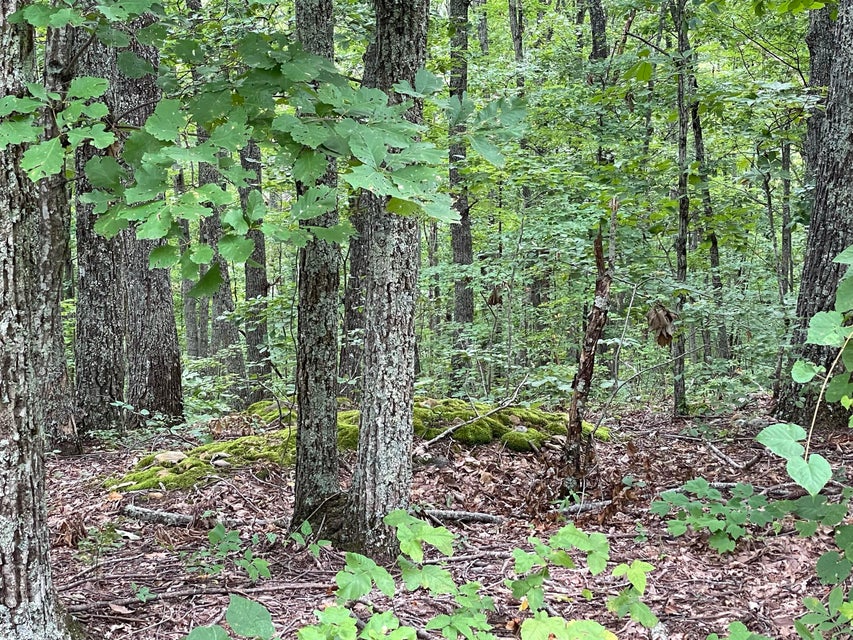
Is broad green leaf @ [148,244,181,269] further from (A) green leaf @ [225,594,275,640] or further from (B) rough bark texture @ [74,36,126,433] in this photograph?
(B) rough bark texture @ [74,36,126,433]

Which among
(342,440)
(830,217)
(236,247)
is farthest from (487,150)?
(830,217)

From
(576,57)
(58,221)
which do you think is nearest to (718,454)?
(58,221)

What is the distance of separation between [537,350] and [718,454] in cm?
648

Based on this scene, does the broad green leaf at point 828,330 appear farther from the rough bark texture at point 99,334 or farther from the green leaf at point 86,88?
the rough bark texture at point 99,334

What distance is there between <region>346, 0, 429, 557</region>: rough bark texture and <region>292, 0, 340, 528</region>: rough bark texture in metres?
0.56

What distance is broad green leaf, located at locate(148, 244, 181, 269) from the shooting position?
2.36 m

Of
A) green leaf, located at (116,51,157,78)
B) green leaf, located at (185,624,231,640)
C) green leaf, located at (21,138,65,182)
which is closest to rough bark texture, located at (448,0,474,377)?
green leaf, located at (116,51,157,78)

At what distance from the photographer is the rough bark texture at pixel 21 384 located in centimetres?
244

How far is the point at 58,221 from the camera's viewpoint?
106 inches

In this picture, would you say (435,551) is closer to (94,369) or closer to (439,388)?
(94,369)

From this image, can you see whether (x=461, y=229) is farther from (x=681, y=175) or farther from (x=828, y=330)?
(x=828, y=330)

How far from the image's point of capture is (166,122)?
2.37m

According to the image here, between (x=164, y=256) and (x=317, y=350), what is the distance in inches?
76.8

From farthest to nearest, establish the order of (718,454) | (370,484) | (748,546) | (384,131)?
1. (718,454)
2. (748,546)
3. (370,484)
4. (384,131)
